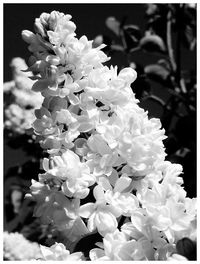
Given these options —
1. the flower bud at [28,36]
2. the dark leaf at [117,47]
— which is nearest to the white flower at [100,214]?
the flower bud at [28,36]

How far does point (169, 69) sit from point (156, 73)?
0.17 metres

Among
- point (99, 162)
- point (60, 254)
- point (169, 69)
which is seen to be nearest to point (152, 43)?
point (169, 69)

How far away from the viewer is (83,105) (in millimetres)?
1051

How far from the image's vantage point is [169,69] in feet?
9.10

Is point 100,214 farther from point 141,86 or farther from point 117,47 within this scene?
point 117,47

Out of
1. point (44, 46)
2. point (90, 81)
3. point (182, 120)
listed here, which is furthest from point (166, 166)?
point (182, 120)

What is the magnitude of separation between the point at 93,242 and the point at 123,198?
96mm

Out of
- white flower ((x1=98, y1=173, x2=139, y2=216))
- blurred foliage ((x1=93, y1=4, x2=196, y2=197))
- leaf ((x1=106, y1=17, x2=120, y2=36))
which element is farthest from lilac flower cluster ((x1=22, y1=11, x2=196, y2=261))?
leaf ((x1=106, y1=17, x2=120, y2=36))

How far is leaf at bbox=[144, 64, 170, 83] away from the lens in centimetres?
262

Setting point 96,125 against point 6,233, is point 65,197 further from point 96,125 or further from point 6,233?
point 6,233

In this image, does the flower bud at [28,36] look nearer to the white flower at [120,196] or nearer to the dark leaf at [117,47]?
the white flower at [120,196]

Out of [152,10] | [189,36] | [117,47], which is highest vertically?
[152,10]

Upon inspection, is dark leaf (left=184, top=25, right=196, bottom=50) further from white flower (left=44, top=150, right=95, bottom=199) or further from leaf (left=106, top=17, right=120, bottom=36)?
white flower (left=44, top=150, right=95, bottom=199)

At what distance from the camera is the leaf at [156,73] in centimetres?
262
